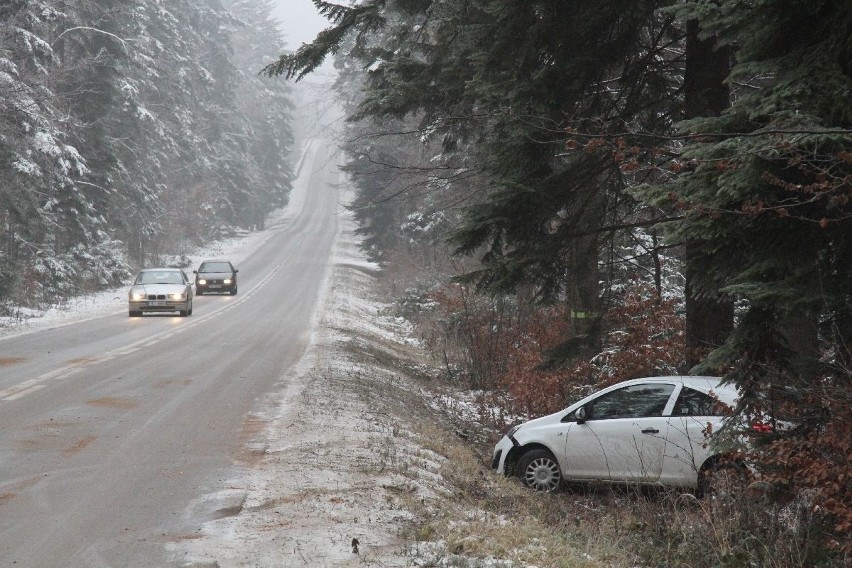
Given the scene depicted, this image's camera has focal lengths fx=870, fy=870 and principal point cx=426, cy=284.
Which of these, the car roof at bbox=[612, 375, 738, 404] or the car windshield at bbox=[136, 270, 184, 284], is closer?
the car roof at bbox=[612, 375, 738, 404]

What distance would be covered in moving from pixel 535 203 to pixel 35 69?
2467 cm

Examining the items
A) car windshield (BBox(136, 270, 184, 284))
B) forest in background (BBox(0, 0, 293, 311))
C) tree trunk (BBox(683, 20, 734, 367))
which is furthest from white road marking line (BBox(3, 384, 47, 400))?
car windshield (BBox(136, 270, 184, 284))

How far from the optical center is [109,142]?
39.0 m

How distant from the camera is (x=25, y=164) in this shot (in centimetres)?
2706

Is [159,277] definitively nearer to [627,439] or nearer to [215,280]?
[215,280]

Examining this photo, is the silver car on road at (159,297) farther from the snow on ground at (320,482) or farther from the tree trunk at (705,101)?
the tree trunk at (705,101)

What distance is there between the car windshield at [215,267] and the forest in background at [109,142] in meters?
3.97

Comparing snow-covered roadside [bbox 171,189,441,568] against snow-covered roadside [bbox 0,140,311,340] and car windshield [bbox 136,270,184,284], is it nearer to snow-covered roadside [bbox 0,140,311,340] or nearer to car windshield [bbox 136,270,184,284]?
snow-covered roadside [bbox 0,140,311,340]

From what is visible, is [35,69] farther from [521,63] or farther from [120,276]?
[521,63]

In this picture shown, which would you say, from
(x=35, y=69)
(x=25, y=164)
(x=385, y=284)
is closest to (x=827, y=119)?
(x=25, y=164)

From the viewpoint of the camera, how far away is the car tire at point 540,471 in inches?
415

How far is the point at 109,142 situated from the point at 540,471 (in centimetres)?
3358

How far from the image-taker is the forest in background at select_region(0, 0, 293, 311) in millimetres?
27438

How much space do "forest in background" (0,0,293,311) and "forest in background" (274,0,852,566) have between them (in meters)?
16.1
